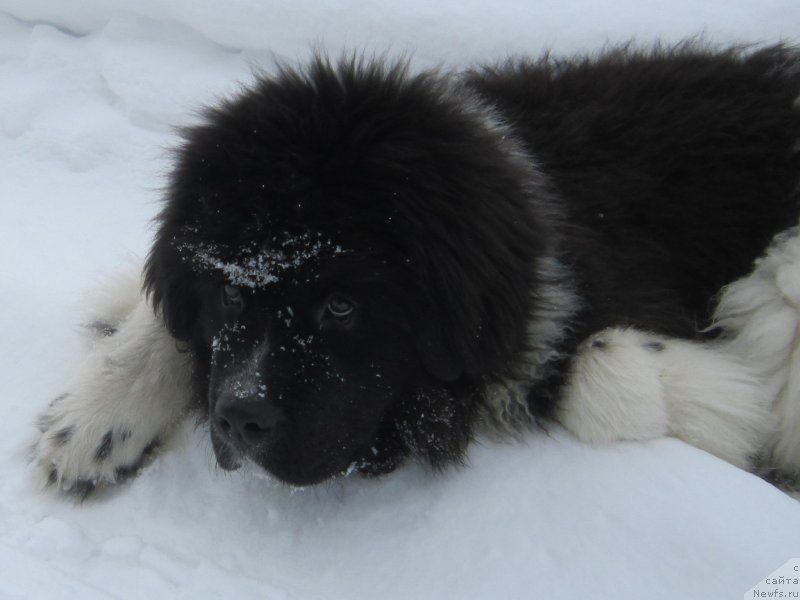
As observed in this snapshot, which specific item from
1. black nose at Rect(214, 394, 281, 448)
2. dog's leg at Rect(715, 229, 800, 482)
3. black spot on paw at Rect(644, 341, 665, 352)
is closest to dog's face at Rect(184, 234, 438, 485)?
black nose at Rect(214, 394, 281, 448)

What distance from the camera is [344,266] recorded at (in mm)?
2428

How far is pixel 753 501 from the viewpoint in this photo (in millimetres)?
2545

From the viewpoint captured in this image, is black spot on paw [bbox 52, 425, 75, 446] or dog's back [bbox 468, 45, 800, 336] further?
dog's back [bbox 468, 45, 800, 336]

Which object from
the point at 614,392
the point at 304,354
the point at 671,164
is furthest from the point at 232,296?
the point at 671,164

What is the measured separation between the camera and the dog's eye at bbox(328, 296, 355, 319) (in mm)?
2491

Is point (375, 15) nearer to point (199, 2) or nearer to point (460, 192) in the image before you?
point (199, 2)

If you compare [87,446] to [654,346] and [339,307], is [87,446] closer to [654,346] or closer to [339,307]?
[339,307]

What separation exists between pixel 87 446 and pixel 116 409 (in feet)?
0.50

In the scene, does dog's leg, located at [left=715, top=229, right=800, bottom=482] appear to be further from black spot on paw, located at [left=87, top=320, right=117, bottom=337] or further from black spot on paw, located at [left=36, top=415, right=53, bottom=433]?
black spot on paw, located at [left=36, top=415, right=53, bottom=433]

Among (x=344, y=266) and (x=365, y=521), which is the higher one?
(x=344, y=266)

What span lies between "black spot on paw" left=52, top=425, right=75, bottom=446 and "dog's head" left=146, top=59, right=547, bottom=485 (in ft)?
1.81

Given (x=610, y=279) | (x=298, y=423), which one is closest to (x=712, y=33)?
(x=610, y=279)

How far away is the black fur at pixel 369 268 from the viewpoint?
243 centimetres

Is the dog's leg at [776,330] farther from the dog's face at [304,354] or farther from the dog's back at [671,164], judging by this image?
the dog's face at [304,354]
